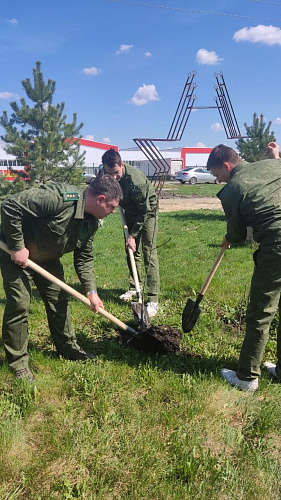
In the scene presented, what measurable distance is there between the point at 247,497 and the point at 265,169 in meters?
2.13

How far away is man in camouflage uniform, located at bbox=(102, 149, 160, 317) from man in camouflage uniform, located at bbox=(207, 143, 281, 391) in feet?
5.57

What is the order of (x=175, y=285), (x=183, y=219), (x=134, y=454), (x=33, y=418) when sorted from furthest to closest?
(x=183, y=219)
(x=175, y=285)
(x=33, y=418)
(x=134, y=454)

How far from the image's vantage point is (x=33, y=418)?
2586 mm

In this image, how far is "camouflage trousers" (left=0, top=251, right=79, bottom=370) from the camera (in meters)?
2.93

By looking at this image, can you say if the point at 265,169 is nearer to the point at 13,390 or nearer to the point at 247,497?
the point at 247,497

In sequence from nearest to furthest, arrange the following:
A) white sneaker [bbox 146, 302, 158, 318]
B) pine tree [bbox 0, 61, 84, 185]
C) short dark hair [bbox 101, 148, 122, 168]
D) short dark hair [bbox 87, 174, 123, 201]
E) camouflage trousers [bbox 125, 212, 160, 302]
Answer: short dark hair [bbox 87, 174, 123, 201]
short dark hair [bbox 101, 148, 122, 168]
white sneaker [bbox 146, 302, 158, 318]
camouflage trousers [bbox 125, 212, 160, 302]
pine tree [bbox 0, 61, 84, 185]

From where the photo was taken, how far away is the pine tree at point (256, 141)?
13.6 metres

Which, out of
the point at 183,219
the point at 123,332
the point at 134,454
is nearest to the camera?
the point at 134,454

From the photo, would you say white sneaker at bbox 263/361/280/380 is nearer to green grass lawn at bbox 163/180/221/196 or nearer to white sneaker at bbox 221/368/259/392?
white sneaker at bbox 221/368/259/392

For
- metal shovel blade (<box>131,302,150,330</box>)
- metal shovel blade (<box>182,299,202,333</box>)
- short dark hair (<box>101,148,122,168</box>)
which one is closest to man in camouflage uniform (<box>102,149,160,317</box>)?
short dark hair (<box>101,148,122,168</box>)

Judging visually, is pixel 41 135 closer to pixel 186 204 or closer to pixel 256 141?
pixel 256 141

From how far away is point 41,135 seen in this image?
6.80m

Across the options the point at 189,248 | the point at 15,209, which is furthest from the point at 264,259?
the point at 189,248

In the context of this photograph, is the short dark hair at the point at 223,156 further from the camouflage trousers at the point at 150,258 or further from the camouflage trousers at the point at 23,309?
the camouflage trousers at the point at 150,258
